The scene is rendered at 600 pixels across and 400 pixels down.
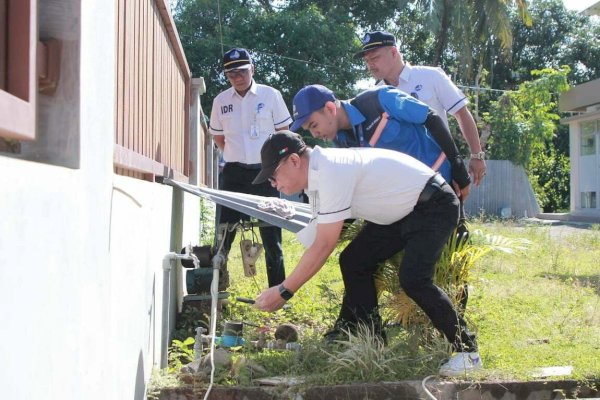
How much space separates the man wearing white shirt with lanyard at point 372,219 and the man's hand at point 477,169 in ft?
3.27

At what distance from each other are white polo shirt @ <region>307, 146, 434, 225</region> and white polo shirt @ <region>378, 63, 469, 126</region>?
118cm

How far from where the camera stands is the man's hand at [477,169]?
5.01 m

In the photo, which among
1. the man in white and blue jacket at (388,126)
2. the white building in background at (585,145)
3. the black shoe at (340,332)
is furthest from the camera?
the white building in background at (585,145)

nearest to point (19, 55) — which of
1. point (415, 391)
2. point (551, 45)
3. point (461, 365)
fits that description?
point (415, 391)

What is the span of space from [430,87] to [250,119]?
166 cm

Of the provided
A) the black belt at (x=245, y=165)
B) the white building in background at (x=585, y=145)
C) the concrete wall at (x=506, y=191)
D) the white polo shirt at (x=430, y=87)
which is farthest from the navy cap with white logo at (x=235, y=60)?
the concrete wall at (x=506, y=191)

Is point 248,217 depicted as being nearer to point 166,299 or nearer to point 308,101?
point 166,299

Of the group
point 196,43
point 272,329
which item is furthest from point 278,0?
point 272,329

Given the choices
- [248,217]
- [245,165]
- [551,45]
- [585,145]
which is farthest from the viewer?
[551,45]

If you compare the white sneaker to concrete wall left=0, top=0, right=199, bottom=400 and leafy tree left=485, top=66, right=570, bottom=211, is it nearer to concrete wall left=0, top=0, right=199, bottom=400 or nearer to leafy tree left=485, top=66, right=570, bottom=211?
concrete wall left=0, top=0, right=199, bottom=400

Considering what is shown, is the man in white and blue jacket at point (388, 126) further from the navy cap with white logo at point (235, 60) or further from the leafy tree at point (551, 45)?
the leafy tree at point (551, 45)

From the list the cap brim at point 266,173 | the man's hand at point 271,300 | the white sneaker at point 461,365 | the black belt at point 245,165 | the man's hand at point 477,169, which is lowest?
the white sneaker at point 461,365

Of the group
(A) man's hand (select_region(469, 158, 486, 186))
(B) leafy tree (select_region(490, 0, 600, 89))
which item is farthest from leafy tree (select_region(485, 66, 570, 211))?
(A) man's hand (select_region(469, 158, 486, 186))

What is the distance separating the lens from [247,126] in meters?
6.09
